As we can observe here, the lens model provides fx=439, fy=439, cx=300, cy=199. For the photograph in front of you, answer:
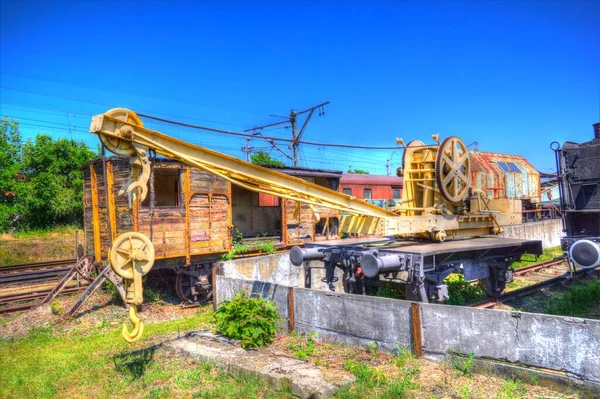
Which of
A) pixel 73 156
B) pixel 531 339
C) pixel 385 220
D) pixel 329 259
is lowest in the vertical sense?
pixel 531 339

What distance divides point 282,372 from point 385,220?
3800 mm

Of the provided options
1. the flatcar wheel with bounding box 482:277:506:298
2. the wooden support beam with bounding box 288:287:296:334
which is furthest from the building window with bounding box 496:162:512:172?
the wooden support beam with bounding box 288:287:296:334

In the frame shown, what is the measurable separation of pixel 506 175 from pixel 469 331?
21.6 metres

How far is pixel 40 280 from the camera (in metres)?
14.2

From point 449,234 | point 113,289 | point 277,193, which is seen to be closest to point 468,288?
point 449,234

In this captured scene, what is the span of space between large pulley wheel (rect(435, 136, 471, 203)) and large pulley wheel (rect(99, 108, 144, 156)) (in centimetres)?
595

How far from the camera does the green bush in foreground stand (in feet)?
23.9

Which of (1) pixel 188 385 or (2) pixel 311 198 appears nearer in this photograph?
(1) pixel 188 385

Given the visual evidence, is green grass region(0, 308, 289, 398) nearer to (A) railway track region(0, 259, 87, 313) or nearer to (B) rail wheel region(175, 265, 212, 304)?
(A) railway track region(0, 259, 87, 313)

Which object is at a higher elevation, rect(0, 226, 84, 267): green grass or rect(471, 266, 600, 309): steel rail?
rect(0, 226, 84, 267): green grass

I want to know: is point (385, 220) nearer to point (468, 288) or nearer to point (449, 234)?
point (449, 234)

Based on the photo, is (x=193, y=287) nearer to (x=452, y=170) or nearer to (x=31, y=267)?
(x=452, y=170)

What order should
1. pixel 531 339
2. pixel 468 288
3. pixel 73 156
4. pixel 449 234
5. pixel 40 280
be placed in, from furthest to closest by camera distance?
1. pixel 73 156
2. pixel 40 280
3. pixel 468 288
4. pixel 449 234
5. pixel 531 339

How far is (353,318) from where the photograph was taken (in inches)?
275
